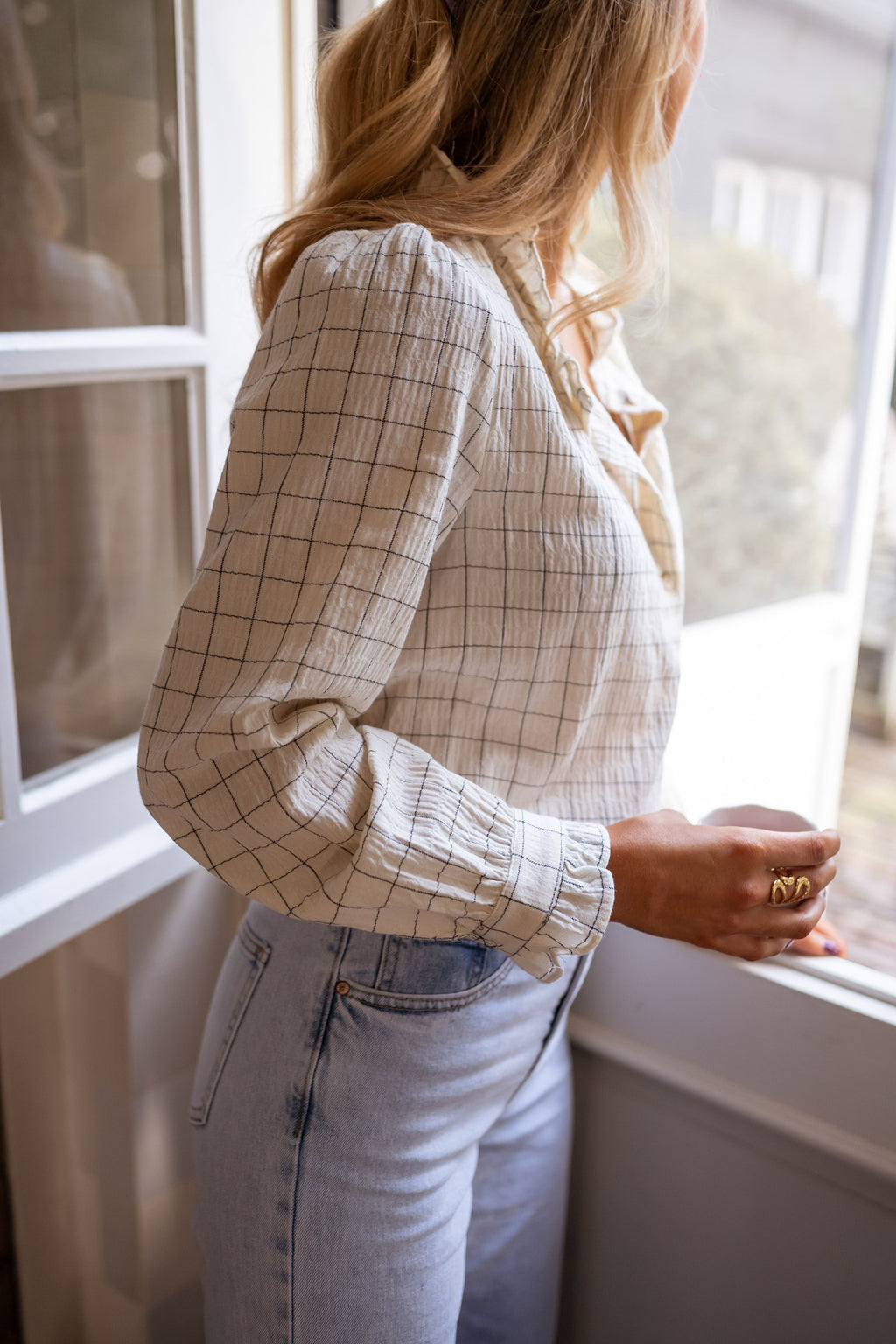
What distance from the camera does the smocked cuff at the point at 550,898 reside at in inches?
24.0

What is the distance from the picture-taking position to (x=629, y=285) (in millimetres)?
734

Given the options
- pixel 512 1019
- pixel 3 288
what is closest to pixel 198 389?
pixel 3 288

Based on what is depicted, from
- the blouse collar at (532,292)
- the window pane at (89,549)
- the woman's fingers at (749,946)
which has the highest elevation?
the blouse collar at (532,292)

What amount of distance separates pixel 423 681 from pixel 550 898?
0.54 ft

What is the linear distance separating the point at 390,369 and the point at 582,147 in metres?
0.26

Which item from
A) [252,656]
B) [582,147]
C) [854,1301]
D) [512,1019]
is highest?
[582,147]

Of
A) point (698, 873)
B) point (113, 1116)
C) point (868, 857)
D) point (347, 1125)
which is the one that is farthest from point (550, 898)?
point (868, 857)

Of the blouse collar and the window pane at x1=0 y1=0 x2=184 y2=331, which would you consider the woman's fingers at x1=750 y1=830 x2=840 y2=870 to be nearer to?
the blouse collar

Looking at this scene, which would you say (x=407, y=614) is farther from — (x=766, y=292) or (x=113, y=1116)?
(x=766, y=292)

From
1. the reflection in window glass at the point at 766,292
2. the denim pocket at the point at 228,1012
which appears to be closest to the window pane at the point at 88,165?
the denim pocket at the point at 228,1012

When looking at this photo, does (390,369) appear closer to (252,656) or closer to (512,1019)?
(252,656)

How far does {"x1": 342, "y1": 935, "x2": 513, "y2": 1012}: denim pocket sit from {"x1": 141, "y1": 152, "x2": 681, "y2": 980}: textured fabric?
0.07m

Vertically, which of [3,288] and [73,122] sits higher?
[73,122]

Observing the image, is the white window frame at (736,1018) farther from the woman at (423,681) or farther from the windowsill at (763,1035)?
the woman at (423,681)
